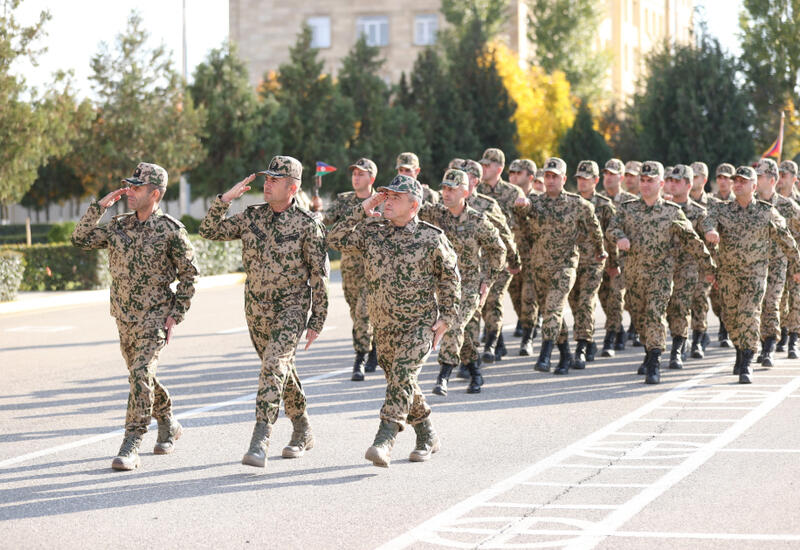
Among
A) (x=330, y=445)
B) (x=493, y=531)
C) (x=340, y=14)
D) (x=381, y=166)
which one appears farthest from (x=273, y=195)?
(x=340, y=14)

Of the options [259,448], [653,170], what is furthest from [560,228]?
[259,448]

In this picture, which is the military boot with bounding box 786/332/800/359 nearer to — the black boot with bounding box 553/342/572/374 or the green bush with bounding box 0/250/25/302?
the black boot with bounding box 553/342/572/374

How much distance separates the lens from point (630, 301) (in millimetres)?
13203

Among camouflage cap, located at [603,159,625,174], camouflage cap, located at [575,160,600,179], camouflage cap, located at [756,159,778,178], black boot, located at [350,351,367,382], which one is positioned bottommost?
black boot, located at [350,351,367,382]

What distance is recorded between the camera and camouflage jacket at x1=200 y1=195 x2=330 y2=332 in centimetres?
827

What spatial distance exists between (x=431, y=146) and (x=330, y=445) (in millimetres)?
41093

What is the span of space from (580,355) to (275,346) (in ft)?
19.6

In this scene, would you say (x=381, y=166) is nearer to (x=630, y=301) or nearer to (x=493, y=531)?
(x=630, y=301)

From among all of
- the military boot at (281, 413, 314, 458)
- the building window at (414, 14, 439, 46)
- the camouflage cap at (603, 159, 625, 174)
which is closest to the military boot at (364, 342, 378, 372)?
the camouflage cap at (603, 159, 625, 174)

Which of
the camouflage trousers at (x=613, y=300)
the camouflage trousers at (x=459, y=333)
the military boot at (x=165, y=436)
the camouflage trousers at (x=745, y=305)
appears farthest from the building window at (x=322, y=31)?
the military boot at (x=165, y=436)

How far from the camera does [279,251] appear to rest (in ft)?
27.1

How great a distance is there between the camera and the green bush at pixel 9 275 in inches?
902

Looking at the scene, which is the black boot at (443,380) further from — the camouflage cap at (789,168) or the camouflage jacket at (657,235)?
the camouflage cap at (789,168)

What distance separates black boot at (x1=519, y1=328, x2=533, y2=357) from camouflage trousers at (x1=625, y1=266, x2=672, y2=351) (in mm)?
1955
